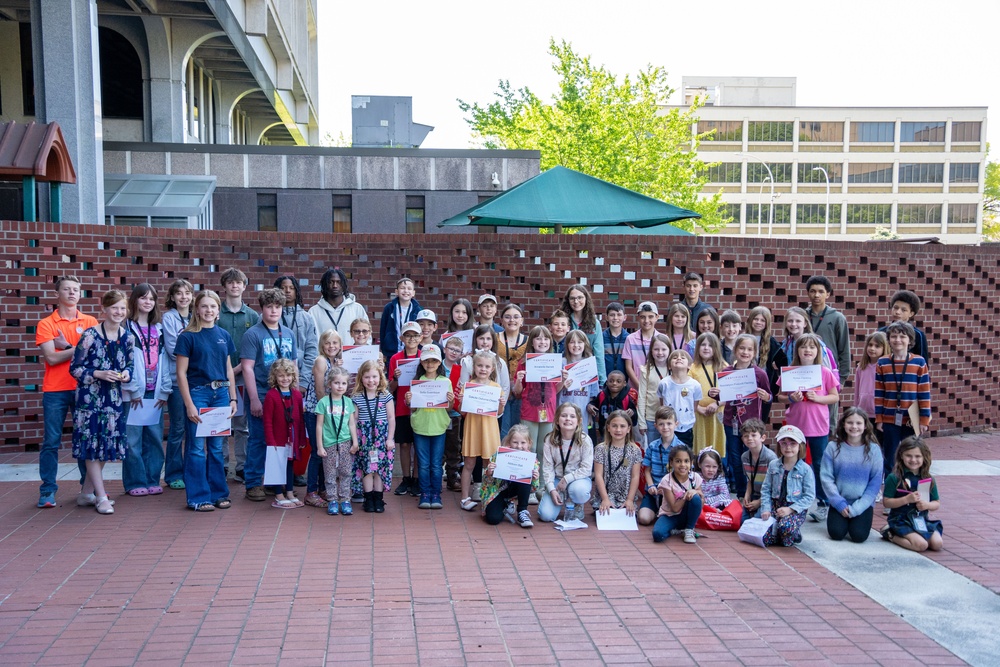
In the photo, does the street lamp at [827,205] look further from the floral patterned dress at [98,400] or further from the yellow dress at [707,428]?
the floral patterned dress at [98,400]

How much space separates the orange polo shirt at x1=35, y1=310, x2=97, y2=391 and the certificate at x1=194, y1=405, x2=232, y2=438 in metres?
1.27

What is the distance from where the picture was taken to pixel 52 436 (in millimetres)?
7641

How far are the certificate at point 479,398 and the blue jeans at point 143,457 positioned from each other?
2885 millimetres

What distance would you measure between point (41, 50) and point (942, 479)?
14793mm

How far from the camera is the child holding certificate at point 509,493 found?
7.44 metres

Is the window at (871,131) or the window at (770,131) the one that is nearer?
the window at (871,131)

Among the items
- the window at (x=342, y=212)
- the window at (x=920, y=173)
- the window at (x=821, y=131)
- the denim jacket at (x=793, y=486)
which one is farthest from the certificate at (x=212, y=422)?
the window at (x=920, y=173)

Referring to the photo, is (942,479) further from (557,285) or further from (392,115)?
(392,115)

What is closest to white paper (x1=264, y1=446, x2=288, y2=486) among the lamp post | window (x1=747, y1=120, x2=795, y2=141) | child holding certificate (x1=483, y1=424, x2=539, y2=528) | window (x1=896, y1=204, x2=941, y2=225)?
child holding certificate (x1=483, y1=424, x2=539, y2=528)

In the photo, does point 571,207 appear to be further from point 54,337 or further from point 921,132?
point 921,132

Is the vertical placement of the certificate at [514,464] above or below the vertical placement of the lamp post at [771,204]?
below

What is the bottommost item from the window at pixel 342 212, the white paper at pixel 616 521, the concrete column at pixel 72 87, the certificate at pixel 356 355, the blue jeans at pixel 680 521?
the white paper at pixel 616 521

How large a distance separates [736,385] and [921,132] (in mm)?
89554

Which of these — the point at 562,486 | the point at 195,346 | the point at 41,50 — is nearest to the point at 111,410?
the point at 195,346
